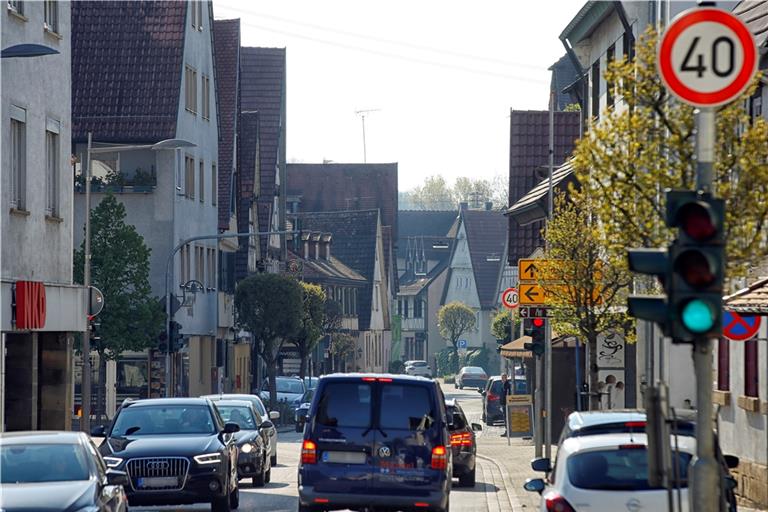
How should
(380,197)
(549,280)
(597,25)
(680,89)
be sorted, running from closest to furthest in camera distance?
(680,89) < (549,280) < (597,25) < (380,197)

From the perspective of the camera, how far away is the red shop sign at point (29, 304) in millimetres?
28656

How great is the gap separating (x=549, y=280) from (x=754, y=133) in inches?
548

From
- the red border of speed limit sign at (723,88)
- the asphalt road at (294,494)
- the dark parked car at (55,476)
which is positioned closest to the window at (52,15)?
the asphalt road at (294,494)

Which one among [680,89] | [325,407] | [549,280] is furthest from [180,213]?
[680,89]

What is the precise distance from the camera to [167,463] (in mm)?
20875

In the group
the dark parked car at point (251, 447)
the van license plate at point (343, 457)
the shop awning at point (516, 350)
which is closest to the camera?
the van license plate at point (343, 457)

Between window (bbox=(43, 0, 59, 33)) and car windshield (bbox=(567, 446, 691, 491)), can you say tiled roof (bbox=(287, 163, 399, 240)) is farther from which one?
car windshield (bbox=(567, 446, 691, 491))

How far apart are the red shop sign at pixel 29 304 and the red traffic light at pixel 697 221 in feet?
64.0

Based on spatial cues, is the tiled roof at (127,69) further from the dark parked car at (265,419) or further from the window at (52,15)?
the dark parked car at (265,419)

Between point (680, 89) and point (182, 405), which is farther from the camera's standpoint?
point (182, 405)

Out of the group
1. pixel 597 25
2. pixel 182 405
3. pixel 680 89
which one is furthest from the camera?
pixel 597 25

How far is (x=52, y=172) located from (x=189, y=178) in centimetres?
2487

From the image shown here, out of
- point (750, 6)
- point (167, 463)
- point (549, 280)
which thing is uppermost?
point (750, 6)

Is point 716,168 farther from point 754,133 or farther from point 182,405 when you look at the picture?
point 182,405
